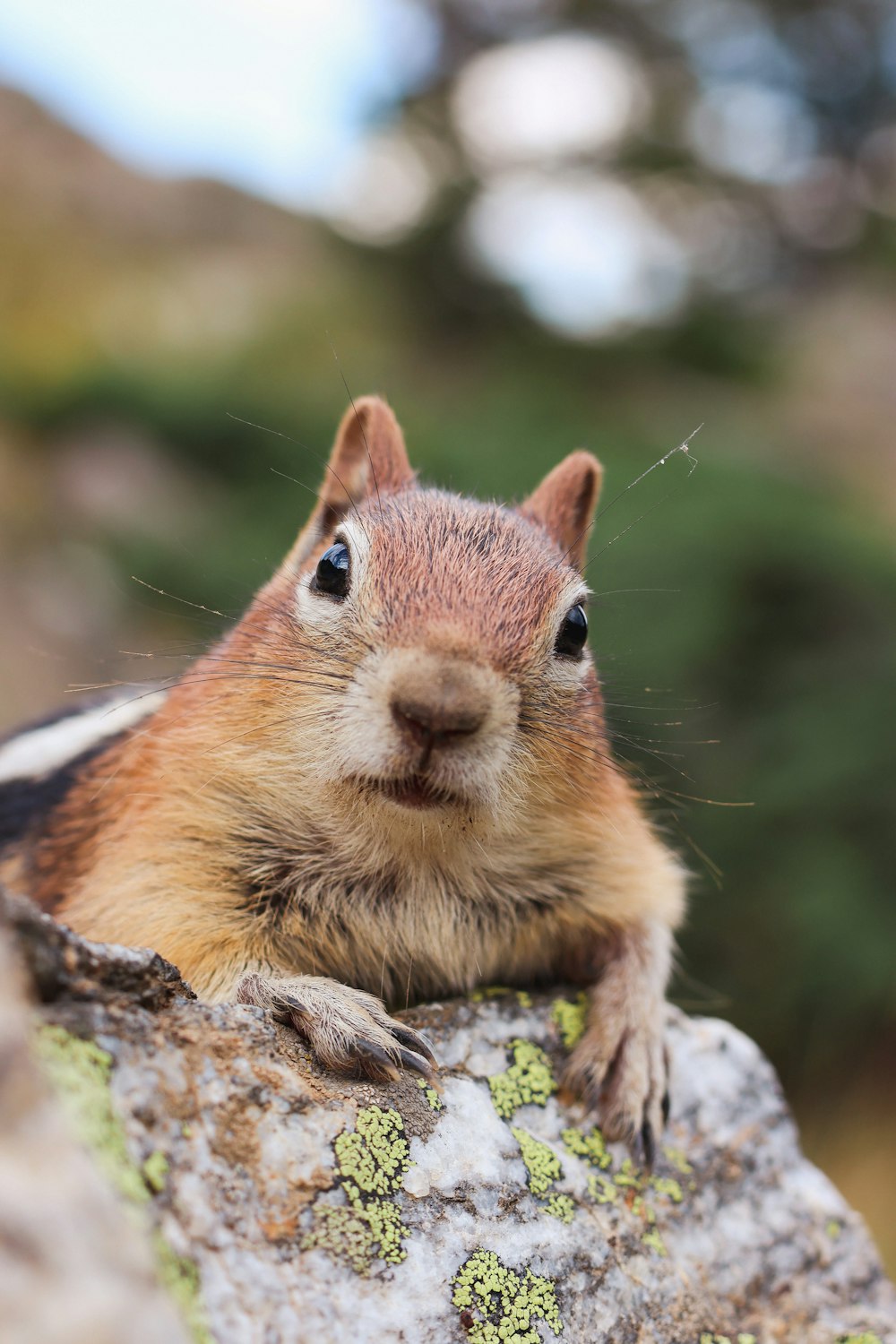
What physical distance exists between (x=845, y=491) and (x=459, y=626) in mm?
12308

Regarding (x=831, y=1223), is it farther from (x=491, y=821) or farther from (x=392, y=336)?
(x=392, y=336)

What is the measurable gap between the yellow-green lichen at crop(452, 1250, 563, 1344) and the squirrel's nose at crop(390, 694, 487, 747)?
916 mm

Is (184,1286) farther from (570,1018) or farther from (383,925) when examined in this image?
(570,1018)

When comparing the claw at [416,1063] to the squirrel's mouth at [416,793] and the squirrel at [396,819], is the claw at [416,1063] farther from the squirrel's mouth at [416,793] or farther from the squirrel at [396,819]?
the squirrel's mouth at [416,793]

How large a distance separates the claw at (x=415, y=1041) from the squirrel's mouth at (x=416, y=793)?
0.43 meters

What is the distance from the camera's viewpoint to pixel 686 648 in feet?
26.9

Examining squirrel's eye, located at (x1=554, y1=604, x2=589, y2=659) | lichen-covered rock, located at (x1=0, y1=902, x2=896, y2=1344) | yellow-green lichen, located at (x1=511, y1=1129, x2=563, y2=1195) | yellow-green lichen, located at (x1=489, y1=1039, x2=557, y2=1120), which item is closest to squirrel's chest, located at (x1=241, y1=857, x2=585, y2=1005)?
lichen-covered rock, located at (x1=0, y1=902, x2=896, y2=1344)

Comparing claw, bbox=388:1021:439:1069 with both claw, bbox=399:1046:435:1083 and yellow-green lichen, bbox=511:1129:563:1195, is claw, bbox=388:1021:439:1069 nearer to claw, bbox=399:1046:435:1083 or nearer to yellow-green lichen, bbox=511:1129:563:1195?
claw, bbox=399:1046:435:1083

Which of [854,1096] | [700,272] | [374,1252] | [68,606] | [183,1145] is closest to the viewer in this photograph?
[183,1145]

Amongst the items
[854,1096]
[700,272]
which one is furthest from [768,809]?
[700,272]

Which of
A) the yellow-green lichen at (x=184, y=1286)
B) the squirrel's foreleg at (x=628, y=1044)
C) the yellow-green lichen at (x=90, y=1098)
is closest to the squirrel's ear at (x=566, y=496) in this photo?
the squirrel's foreleg at (x=628, y=1044)

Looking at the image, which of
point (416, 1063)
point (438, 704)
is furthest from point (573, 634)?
point (416, 1063)

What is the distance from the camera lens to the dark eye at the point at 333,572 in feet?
8.63

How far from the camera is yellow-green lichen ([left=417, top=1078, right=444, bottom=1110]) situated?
84.0 inches
